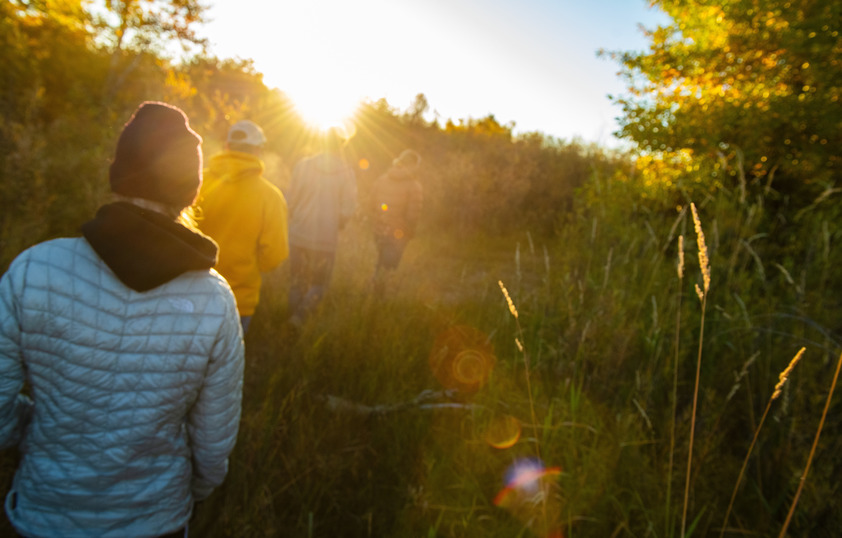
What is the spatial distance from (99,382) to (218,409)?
1.10 feet

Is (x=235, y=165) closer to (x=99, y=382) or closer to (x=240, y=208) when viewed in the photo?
(x=240, y=208)

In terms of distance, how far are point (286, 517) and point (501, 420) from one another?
1.22m

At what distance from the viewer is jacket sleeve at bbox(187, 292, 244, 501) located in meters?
1.29

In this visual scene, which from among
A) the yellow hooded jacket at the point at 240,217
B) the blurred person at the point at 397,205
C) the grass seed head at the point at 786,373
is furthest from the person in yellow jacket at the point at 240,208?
the blurred person at the point at 397,205

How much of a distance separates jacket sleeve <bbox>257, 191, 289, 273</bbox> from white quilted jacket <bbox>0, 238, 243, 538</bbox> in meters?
1.60

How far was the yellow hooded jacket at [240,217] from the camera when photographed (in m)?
2.66

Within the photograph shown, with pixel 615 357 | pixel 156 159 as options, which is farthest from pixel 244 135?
pixel 615 357

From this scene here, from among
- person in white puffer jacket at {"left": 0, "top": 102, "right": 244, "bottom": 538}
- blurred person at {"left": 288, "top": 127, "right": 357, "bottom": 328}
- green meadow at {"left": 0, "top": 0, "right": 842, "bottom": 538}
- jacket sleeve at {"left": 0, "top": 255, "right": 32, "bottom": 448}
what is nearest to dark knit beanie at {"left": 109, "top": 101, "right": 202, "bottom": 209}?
person in white puffer jacket at {"left": 0, "top": 102, "right": 244, "bottom": 538}

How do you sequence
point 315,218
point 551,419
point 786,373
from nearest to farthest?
point 786,373, point 551,419, point 315,218

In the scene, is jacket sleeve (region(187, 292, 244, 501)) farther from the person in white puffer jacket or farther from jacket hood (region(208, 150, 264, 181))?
jacket hood (region(208, 150, 264, 181))

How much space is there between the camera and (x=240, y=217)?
2.68m

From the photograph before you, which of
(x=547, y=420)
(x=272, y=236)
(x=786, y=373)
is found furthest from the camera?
(x=272, y=236)

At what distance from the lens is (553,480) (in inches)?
75.4

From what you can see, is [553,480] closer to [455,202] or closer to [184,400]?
[184,400]
